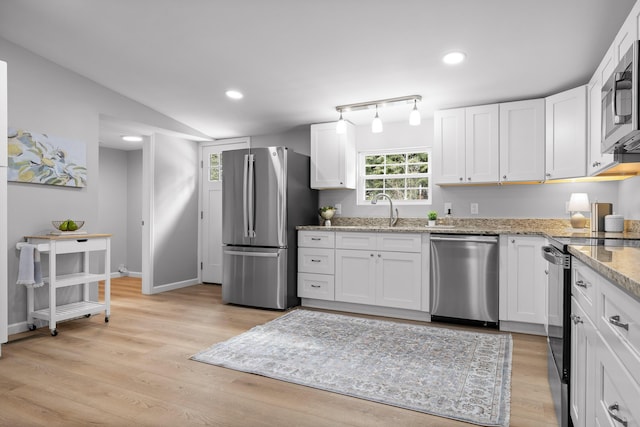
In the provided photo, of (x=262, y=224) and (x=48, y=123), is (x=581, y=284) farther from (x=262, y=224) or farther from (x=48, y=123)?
(x=48, y=123)

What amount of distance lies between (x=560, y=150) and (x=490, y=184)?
730 millimetres

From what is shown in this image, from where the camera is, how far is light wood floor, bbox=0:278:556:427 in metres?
1.96

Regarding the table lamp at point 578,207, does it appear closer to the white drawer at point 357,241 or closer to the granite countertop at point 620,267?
the white drawer at point 357,241

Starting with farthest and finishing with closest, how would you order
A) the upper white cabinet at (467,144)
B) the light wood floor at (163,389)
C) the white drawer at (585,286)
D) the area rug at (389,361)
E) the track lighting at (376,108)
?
the upper white cabinet at (467,144), the track lighting at (376,108), the area rug at (389,361), the light wood floor at (163,389), the white drawer at (585,286)

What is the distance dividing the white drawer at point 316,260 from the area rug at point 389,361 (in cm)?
67

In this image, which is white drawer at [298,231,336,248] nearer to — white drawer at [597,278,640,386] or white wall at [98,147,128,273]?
white drawer at [597,278,640,386]

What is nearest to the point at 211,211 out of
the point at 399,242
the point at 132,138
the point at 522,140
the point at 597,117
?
the point at 132,138

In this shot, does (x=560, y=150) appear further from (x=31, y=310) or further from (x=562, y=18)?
(x=31, y=310)

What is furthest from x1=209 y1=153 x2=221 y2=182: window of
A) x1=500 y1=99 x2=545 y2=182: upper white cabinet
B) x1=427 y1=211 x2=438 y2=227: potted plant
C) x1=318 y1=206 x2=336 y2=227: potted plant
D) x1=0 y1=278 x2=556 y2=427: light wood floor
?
x1=500 y1=99 x2=545 y2=182: upper white cabinet

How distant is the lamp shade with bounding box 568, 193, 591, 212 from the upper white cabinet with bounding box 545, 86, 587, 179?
0.32 m

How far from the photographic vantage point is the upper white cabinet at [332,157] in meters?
4.45

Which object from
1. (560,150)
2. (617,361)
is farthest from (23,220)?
(560,150)

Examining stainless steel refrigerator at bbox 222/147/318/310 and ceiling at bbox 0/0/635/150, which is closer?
ceiling at bbox 0/0/635/150

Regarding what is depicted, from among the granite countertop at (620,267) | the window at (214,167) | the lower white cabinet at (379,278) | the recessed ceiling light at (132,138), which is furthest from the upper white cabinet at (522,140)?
the recessed ceiling light at (132,138)
